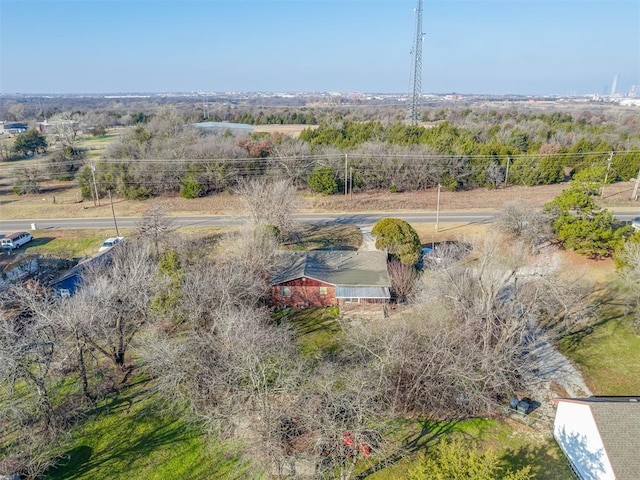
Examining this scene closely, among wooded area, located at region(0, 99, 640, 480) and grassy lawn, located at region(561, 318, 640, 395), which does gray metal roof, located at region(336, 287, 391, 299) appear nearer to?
wooded area, located at region(0, 99, 640, 480)

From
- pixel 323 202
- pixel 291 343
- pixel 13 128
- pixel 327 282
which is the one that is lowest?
pixel 291 343

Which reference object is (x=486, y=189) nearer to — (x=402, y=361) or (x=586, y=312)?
(x=586, y=312)

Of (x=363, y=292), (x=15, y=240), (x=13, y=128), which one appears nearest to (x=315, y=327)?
(x=363, y=292)

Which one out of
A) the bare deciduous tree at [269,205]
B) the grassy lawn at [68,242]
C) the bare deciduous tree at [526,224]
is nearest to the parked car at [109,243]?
the grassy lawn at [68,242]

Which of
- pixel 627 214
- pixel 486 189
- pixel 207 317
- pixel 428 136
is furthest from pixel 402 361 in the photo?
pixel 428 136

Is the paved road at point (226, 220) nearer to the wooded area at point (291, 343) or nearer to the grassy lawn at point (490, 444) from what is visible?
the wooded area at point (291, 343)

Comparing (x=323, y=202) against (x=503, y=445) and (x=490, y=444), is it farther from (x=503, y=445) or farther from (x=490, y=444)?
(x=503, y=445)

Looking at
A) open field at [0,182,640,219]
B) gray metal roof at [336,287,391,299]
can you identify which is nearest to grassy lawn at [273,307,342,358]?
gray metal roof at [336,287,391,299]

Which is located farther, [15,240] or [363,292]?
[15,240]
